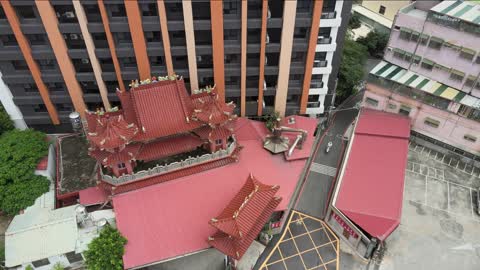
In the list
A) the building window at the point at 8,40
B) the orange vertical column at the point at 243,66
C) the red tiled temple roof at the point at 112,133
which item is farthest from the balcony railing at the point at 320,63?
the building window at the point at 8,40

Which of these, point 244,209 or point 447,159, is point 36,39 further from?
point 447,159

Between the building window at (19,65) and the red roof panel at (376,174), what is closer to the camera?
the red roof panel at (376,174)

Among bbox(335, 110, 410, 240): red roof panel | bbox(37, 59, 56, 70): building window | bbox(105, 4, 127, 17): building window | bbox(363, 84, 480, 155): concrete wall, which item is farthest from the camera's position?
bbox(363, 84, 480, 155): concrete wall

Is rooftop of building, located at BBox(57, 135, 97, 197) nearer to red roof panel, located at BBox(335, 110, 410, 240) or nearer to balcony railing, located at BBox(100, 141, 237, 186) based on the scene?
balcony railing, located at BBox(100, 141, 237, 186)

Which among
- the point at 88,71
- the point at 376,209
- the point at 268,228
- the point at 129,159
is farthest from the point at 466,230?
the point at 88,71

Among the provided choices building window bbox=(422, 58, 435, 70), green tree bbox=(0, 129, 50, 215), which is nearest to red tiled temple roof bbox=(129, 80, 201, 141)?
green tree bbox=(0, 129, 50, 215)

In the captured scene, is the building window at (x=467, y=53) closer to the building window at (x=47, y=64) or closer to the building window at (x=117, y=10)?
the building window at (x=117, y=10)

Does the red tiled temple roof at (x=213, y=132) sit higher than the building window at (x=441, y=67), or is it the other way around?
the building window at (x=441, y=67)
